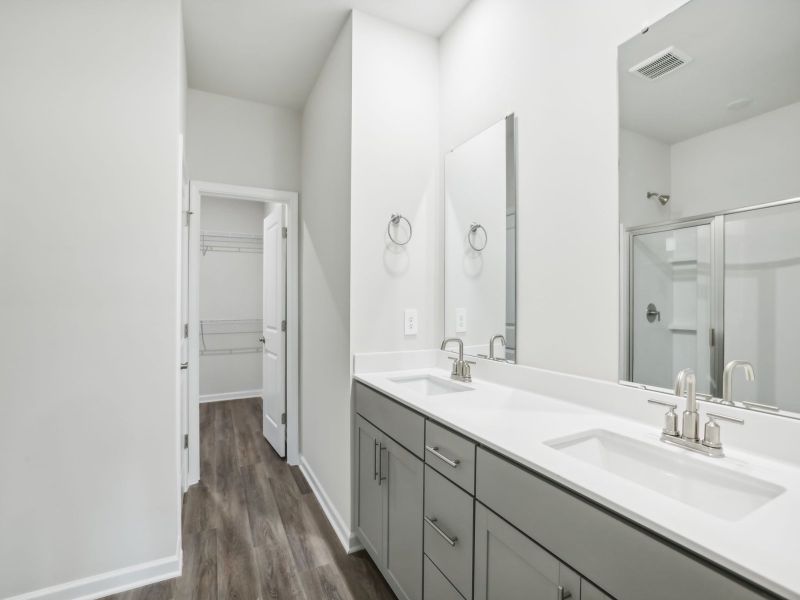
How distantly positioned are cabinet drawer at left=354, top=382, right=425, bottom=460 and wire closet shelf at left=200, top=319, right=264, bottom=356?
A: 3.60 metres

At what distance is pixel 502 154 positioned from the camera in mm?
1867

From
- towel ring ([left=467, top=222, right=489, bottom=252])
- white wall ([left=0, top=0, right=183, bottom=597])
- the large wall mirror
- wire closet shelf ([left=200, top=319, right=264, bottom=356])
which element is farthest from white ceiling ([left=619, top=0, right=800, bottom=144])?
wire closet shelf ([left=200, top=319, right=264, bottom=356])

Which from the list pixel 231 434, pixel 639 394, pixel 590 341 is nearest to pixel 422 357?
pixel 590 341

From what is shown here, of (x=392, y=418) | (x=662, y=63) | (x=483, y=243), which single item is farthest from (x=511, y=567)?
(x=662, y=63)

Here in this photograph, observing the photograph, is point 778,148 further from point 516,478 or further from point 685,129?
point 516,478

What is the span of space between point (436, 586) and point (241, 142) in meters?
3.03

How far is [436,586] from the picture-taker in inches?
53.5

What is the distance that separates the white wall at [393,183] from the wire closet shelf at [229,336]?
3.56 m

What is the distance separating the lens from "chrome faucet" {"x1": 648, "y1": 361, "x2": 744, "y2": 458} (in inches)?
40.0

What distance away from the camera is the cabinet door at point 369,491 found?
5.90 ft

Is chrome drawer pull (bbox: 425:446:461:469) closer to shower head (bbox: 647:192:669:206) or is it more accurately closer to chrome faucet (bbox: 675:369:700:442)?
chrome faucet (bbox: 675:369:700:442)

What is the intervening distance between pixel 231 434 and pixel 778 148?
4134 mm

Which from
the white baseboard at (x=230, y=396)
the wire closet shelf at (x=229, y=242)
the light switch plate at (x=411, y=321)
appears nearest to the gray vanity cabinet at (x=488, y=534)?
the light switch plate at (x=411, y=321)

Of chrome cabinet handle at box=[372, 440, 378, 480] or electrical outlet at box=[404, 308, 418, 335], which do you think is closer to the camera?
chrome cabinet handle at box=[372, 440, 378, 480]
